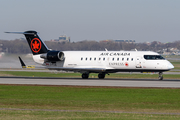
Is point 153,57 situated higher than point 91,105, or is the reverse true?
point 153,57

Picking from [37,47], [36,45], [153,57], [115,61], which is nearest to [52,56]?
[37,47]

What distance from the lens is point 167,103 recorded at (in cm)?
2214

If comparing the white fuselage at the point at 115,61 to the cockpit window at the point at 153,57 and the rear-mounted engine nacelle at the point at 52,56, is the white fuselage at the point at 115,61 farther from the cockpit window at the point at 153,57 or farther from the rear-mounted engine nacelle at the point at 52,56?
the rear-mounted engine nacelle at the point at 52,56

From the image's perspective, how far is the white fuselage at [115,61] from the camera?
43.0 metres

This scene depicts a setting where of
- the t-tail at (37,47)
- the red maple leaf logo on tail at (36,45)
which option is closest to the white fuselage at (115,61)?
Result: the t-tail at (37,47)

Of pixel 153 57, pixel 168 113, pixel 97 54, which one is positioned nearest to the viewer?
pixel 168 113

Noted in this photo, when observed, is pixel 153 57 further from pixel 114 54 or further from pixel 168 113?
pixel 168 113

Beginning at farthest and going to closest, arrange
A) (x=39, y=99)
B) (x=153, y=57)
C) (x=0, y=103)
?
(x=153, y=57) → (x=39, y=99) → (x=0, y=103)

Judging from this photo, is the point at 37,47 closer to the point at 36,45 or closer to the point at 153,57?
the point at 36,45

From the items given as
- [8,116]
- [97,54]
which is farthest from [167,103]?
[97,54]

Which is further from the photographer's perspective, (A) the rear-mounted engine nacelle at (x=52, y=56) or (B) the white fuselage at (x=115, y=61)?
(A) the rear-mounted engine nacelle at (x=52, y=56)

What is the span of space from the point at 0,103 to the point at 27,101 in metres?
1.91

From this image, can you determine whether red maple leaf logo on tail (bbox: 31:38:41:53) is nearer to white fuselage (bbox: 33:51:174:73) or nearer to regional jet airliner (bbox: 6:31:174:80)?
regional jet airliner (bbox: 6:31:174:80)

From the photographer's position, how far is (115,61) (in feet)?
146
